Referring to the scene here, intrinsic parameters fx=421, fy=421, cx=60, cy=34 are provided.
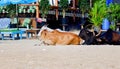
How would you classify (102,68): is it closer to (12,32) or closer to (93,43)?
(93,43)

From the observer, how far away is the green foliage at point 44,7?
26.7m

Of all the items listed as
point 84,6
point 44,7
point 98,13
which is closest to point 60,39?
point 98,13

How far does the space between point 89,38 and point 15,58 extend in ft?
17.8

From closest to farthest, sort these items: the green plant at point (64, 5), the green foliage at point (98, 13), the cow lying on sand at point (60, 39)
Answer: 1. the cow lying on sand at point (60, 39)
2. the green foliage at point (98, 13)
3. the green plant at point (64, 5)

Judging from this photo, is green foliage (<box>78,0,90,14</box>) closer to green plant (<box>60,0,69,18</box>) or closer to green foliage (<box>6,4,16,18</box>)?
green plant (<box>60,0,69,18</box>)

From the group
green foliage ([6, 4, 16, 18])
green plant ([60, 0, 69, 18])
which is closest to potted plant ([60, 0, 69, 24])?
green plant ([60, 0, 69, 18])

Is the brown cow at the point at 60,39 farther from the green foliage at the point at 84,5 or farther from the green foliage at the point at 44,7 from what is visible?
the green foliage at the point at 84,5

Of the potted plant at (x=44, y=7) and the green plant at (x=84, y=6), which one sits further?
the green plant at (x=84, y=6)

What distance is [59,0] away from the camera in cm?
2930

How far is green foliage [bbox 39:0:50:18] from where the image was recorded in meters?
26.7

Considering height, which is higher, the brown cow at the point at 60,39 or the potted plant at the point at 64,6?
the potted plant at the point at 64,6

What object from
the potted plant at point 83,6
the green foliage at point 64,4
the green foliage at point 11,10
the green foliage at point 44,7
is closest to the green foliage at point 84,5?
the potted plant at point 83,6

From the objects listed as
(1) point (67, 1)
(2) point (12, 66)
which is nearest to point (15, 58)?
(2) point (12, 66)

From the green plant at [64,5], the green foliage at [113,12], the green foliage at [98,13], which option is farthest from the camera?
the green plant at [64,5]
